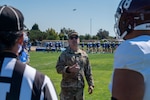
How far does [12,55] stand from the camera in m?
2.69

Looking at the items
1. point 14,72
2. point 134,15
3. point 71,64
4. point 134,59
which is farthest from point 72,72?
point 134,59

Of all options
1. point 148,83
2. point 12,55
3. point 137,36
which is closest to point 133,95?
point 148,83

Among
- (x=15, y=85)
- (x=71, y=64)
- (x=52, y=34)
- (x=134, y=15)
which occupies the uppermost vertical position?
(x=134, y=15)

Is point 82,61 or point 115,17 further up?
point 115,17

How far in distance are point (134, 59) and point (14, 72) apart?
945 mm

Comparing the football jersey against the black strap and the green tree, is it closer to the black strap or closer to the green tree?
the black strap

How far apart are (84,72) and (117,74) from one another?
18.1ft

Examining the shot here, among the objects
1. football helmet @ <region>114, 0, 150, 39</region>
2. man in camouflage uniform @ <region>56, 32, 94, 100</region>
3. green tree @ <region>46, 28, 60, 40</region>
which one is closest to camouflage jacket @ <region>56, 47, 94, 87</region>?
man in camouflage uniform @ <region>56, 32, 94, 100</region>

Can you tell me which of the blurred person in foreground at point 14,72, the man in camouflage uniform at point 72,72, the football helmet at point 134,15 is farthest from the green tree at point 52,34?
the football helmet at point 134,15

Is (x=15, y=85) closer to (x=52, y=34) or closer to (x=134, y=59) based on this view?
(x=134, y=59)

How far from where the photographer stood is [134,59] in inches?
83.3

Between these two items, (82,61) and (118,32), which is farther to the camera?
(82,61)

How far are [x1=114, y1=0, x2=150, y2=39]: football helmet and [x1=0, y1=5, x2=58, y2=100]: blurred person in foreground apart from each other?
72cm

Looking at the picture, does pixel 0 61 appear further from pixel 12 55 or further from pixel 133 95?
pixel 133 95
